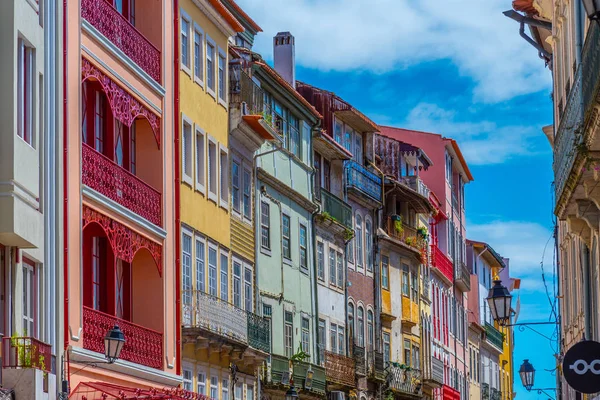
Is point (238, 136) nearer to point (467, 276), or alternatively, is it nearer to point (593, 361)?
point (593, 361)

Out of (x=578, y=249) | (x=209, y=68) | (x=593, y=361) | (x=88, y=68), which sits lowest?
(x=593, y=361)

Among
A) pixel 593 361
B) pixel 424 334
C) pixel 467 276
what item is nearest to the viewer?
pixel 593 361

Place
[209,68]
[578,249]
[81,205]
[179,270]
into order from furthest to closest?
[209,68] < [179,270] < [578,249] < [81,205]

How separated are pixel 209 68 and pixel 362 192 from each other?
56.8 feet

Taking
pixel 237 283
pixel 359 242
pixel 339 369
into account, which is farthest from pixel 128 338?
pixel 359 242

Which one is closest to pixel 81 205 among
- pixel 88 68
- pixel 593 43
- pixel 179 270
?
pixel 88 68

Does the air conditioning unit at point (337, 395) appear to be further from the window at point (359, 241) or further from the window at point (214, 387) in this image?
the window at point (214, 387)

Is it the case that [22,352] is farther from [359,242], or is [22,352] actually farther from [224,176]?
[359,242]

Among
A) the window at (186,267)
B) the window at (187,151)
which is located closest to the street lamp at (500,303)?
the window at (186,267)

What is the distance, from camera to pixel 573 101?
21.5m

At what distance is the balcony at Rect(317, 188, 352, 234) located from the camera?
4831 centimetres

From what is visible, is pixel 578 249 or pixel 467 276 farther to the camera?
pixel 467 276

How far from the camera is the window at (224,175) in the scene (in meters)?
37.7

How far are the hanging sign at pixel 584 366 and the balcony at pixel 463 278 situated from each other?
54.4 metres
